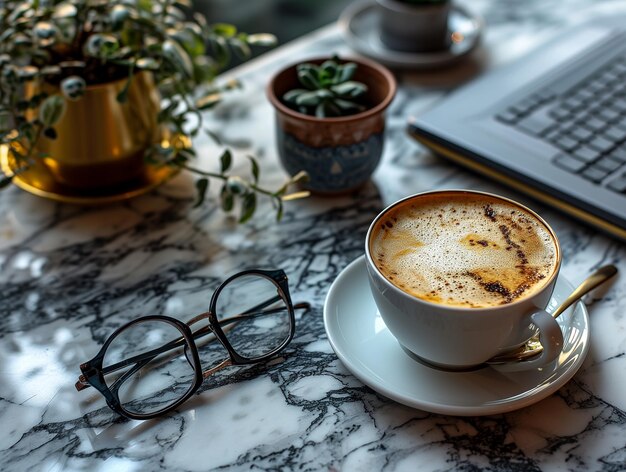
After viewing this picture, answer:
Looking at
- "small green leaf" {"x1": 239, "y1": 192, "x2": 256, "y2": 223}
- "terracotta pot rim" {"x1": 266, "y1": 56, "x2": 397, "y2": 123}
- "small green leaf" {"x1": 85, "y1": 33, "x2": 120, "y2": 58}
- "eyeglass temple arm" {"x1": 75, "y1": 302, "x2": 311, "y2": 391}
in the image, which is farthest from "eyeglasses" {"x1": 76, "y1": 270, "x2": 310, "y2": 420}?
"small green leaf" {"x1": 85, "y1": 33, "x2": 120, "y2": 58}

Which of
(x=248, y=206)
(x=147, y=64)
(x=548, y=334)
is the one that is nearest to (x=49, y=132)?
(x=147, y=64)

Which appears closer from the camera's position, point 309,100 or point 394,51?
point 309,100

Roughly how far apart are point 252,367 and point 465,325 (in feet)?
0.78

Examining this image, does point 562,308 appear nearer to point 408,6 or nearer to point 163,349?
point 163,349

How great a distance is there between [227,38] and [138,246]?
0.35m

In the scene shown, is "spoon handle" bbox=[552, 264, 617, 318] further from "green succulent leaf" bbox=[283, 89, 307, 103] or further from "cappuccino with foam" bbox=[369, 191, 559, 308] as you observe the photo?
"green succulent leaf" bbox=[283, 89, 307, 103]

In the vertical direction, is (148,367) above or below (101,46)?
below

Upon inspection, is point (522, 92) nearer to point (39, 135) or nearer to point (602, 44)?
point (602, 44)

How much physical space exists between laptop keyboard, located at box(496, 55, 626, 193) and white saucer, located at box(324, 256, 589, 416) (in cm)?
21

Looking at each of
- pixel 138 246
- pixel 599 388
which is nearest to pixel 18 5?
pixel 138 246

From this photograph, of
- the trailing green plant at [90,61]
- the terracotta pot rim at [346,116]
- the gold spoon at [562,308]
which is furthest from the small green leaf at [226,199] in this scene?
the gold spoon at [562,308]

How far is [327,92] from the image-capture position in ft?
3.01

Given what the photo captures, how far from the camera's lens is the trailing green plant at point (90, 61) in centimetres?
86

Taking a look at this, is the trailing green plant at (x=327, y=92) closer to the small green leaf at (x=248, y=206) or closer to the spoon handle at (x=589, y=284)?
the small green leaf at (x=248, y=206)
